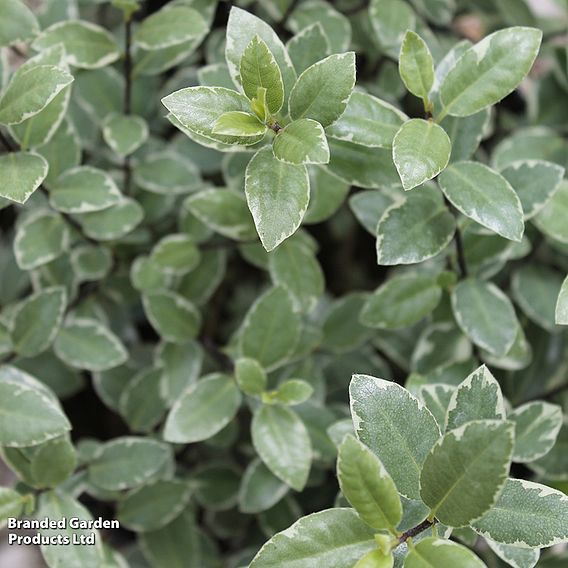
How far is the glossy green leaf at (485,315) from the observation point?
113 centimetres

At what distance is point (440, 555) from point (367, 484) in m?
0.10

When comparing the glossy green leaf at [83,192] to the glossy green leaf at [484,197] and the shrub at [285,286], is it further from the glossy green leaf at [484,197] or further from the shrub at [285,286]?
the glossy green leaf at [484,197]

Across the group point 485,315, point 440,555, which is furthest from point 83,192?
point 440,555

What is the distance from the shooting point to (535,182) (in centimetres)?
109

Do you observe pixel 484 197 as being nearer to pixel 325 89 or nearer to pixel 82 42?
pixel 325 89

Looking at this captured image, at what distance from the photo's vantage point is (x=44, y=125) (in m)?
1.09

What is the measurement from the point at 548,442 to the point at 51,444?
709mm

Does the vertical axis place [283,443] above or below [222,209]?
below

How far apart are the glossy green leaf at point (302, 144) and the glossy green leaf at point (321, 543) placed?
Result: 0.38 metres

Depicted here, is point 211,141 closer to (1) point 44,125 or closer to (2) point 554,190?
(1) point 44,125

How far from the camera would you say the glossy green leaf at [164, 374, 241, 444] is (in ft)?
Answer: 3.77

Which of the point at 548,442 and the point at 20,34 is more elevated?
the point at 20,34

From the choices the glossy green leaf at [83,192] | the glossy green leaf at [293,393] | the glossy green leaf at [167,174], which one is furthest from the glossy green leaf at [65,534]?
the glossy green leaf at [167,174]

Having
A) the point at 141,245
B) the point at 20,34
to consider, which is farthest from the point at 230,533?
the point at 20,34
